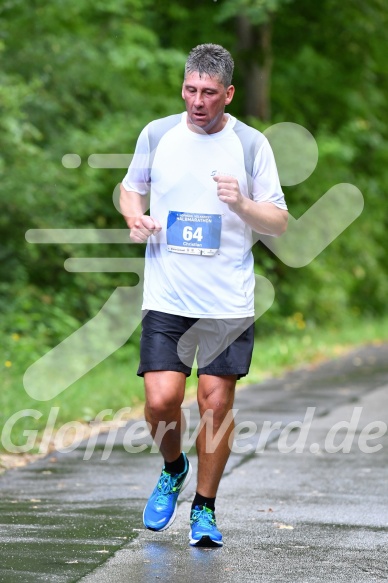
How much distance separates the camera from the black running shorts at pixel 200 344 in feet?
18.5

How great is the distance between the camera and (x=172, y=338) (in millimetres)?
5633

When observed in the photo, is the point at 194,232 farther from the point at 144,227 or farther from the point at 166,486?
the point at 166,486

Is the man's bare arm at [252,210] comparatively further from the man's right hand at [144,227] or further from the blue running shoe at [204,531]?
the blue running shoe at [204,531]

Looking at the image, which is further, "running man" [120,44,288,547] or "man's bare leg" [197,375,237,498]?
"man's bare leg" [197,375,237,498]

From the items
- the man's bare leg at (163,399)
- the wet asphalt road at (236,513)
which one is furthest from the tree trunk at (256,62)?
the man's bare leg at (163,399)

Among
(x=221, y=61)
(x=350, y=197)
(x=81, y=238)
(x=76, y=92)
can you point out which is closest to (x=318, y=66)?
(x=350, y=197)

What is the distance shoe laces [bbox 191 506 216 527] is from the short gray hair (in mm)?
1856

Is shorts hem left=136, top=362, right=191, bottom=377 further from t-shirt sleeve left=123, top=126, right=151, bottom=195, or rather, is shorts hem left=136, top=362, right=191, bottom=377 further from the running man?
t-shirt sleeve left=123, top=126, right=151, bottom=195

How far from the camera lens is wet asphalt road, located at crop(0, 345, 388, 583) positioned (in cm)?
502

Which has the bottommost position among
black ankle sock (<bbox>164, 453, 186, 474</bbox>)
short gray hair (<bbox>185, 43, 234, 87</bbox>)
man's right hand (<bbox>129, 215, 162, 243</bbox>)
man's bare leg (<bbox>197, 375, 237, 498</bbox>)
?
black ankle sock (<bbox>164, 453, 186, 474</bbox>)

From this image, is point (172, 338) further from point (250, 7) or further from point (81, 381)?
point (250, 7)

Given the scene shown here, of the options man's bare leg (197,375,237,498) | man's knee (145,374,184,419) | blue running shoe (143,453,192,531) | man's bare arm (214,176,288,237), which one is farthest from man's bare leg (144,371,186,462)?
man's bare arm (214,176,288,237)

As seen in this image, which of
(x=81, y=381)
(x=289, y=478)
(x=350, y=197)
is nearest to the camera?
(x=289, y=478)

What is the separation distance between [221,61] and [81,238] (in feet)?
33.5
